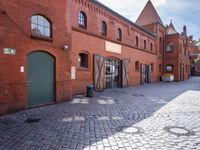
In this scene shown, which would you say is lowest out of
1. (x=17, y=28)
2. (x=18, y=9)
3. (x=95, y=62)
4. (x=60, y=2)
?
(x=95, y=62)

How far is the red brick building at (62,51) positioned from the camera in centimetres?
780

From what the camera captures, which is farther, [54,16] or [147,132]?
[54,16]

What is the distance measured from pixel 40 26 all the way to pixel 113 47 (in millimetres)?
8747

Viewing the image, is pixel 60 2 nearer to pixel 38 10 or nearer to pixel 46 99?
pixel 38 10

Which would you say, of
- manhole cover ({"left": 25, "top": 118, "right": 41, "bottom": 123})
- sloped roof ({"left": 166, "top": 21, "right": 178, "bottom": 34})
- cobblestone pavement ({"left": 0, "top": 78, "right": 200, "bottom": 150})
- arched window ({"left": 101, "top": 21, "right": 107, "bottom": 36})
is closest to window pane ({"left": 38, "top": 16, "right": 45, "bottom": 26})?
cobblestone pavement ({"left": 0, "top": 78, "right": 200, "bottom": 150})

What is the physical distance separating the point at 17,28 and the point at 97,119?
510 cm

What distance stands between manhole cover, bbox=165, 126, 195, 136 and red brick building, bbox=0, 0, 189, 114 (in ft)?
20.0

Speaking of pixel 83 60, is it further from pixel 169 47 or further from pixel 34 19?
pixel 169 47

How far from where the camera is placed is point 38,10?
29.3 feet

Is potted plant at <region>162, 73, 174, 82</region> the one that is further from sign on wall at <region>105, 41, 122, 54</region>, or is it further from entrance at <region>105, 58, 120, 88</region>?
sign on wall at <region>105, 41, 122, 54</region>

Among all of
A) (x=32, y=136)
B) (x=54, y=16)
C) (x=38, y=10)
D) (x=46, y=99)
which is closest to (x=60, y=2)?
(x=54, y=16)

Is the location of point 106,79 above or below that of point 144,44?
below

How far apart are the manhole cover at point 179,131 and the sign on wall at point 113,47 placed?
1109 centimetres

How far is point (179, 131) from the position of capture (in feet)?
18.6
